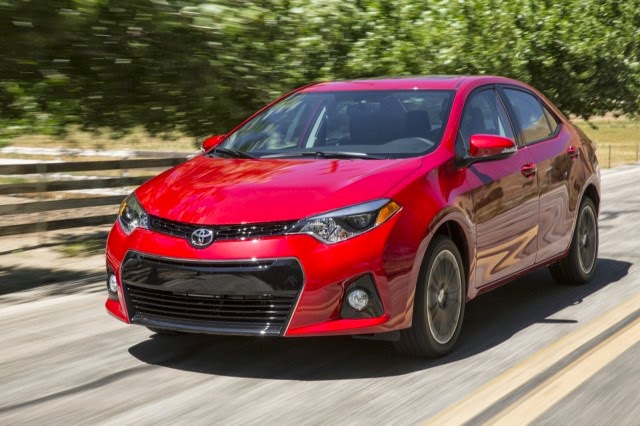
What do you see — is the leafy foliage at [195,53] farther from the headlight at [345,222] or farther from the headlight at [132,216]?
the headlight at [345,222]

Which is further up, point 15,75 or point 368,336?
point 15,75

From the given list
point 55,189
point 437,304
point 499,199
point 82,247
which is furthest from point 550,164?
point 55,189

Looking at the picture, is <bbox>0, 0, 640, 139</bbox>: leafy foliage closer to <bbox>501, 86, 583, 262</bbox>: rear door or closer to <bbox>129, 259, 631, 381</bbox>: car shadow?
<bbox>501, 86, 583, 262</bbox>: rear door

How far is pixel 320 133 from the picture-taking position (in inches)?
272

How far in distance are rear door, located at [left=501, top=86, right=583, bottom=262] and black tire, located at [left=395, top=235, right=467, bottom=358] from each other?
1.48 meters

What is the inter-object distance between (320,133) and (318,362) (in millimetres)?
1565

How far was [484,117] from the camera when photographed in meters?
7.17

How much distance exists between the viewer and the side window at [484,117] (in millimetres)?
6852

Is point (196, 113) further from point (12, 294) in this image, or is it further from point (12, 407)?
point (12, 407)

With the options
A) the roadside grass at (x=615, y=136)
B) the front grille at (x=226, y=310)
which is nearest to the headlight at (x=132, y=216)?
the front grille at (x=226, y=310)

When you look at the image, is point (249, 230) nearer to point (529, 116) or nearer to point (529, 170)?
point (529, 170)

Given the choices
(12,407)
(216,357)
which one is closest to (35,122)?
(216,357)

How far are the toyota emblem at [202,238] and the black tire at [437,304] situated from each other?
114cm

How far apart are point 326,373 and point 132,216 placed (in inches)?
54.6
